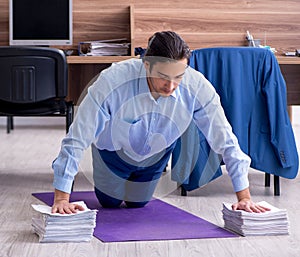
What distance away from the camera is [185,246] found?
238 cm

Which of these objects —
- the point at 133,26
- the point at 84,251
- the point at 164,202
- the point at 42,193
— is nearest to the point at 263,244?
the point at 84,251

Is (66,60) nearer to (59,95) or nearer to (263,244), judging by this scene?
(59,95)

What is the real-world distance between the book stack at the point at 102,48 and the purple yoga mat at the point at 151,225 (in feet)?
3.94

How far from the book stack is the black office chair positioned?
57 cm

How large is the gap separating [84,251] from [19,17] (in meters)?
2.35

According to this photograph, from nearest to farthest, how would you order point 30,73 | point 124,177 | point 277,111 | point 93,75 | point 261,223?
point 261,223
point 124,177
point 277,111
point 30,73
point 93,75

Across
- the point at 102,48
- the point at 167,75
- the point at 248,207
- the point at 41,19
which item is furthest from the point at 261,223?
the point at 41,19

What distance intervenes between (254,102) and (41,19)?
160 cm

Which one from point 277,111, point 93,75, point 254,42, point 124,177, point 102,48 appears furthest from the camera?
point 254,42

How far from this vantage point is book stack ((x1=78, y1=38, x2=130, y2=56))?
4.12m

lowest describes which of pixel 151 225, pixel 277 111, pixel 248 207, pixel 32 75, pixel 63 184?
pixel 151 225

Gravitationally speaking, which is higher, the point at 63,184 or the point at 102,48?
the point at 102,48

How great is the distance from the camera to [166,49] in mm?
2459

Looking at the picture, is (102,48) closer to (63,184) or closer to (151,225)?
(151,225)
